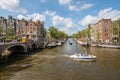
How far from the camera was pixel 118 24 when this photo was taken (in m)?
99.1

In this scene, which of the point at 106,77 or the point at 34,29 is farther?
the point at 34,29

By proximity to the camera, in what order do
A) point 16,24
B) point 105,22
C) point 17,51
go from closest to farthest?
point 17,51 → point 105,22 → point 16,24

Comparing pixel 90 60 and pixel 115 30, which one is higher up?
pixel 115 30

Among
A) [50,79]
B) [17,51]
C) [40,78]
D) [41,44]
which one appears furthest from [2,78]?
[41,44]

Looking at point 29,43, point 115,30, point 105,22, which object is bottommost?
point 29,43

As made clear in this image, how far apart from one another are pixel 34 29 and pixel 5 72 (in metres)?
98.8

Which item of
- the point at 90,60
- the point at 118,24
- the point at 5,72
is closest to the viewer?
the point at 5,72

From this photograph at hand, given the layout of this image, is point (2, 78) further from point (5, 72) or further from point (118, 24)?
Result: point (118, 24)

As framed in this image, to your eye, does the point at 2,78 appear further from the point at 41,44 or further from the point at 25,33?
the point at 25,33

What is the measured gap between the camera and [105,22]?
130375mm

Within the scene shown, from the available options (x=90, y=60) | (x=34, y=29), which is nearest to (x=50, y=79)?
(x=90, y=60)

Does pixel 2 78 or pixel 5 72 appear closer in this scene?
pixel 2 78

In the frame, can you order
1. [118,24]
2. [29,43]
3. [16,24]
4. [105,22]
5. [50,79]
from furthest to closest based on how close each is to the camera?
[16,24], [105,22], [118,24], [29,43], [50,79]

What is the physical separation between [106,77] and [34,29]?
105843 mm
